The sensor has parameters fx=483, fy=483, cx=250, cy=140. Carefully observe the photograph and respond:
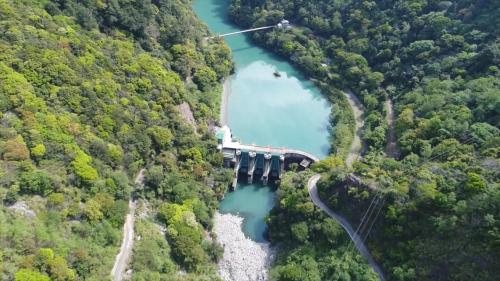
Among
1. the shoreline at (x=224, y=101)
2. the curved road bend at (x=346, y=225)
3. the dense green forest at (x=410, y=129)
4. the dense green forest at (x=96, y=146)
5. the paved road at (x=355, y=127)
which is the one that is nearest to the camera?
the dense green forest at (x=96, y=146)

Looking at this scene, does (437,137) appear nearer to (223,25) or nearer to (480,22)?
(480,22)

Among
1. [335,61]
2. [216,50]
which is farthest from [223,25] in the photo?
[335,61]

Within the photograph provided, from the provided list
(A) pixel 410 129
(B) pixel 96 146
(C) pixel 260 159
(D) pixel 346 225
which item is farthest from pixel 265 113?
(B) pixel 96 146

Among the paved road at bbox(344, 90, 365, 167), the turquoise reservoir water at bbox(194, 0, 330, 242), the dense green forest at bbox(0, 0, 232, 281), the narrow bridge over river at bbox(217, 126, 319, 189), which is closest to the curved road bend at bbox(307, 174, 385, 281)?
the turquoise reservoir water at bbox(194, 0, 330, 242)

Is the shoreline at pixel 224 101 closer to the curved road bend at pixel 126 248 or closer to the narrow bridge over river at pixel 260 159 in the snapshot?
the narrow bridge over river at pixel 260 159

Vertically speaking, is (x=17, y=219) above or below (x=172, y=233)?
above

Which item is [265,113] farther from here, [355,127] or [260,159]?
[355,127]

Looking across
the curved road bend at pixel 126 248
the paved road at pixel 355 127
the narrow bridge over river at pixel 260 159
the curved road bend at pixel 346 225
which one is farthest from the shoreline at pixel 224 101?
the curved road bend at pixel 126 248
